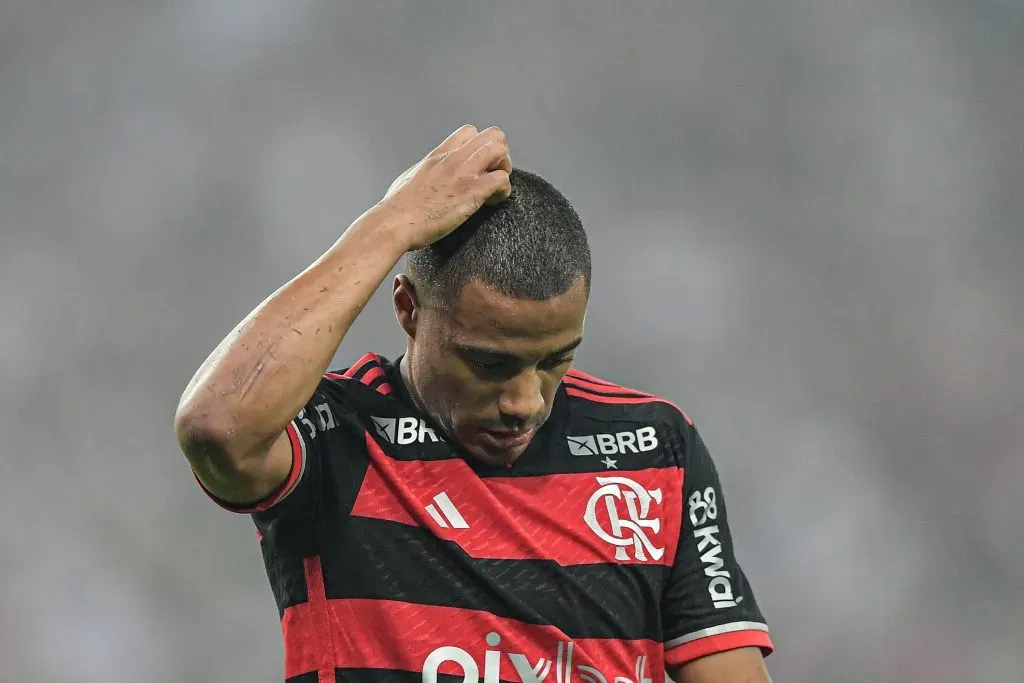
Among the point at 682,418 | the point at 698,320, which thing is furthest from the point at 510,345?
the point at 698,320

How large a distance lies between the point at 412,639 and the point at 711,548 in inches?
20.3

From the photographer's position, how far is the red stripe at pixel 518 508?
1847 mm

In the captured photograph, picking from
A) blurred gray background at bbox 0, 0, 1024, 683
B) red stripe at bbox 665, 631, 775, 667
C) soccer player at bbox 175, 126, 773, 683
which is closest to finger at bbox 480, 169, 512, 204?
soccer player at bbox 175, 126, 773, 683

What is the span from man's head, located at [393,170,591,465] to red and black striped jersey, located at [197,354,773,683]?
3.9 inches

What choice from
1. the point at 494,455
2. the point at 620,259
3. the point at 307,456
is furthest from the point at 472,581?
the point at 620,259

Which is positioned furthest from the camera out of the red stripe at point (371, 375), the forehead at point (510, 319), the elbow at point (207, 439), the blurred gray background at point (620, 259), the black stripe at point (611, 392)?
the blurred gray background at point (620, 259)

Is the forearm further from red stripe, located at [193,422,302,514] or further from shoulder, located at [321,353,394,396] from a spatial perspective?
shoulder, located at [321,353,394,396]

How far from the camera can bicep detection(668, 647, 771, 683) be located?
191cm

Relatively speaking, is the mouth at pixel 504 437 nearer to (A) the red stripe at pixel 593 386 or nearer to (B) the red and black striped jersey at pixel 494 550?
(B) the red and black striped jersey at pixel 494 550

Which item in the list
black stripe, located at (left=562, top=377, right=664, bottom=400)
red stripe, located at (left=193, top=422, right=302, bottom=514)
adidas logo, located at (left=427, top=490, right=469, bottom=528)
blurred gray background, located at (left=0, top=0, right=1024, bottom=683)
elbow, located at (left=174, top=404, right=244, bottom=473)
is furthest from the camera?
blurred gray background, located at (left=0, top=0, right=1024, bottom=683)

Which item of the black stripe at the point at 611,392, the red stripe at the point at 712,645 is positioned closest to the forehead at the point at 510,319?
the black stripe at the point at 611,392

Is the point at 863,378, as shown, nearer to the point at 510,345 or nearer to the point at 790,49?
the point at 790,49

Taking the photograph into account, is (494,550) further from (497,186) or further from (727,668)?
(497,186)

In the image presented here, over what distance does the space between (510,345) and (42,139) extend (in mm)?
3026
